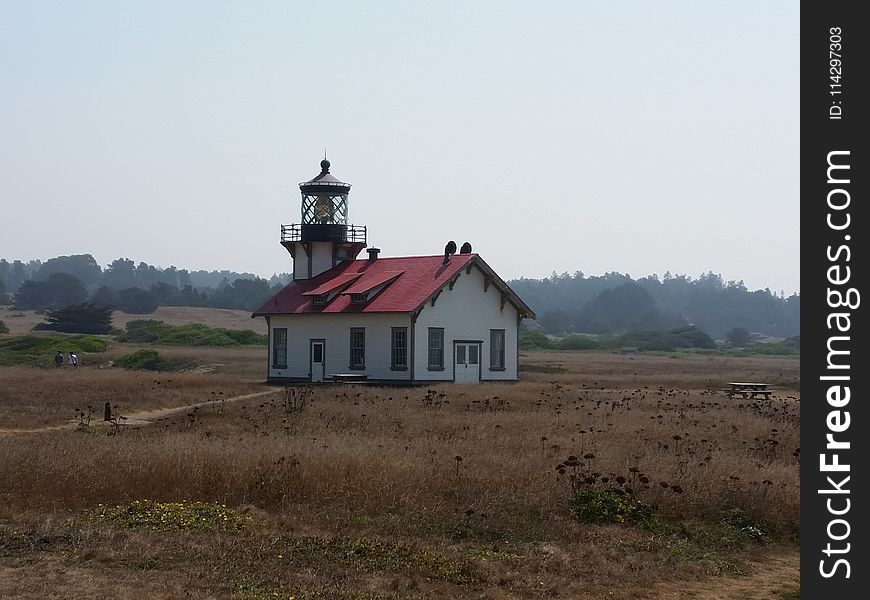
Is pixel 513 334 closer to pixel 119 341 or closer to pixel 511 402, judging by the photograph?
pixel 511 402

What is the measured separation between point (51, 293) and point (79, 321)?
70.5 m

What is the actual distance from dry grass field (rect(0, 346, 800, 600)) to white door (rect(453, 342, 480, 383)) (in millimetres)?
18857

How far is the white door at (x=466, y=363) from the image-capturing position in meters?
41.1

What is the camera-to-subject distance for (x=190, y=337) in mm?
84188

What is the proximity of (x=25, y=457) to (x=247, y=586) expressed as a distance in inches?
252

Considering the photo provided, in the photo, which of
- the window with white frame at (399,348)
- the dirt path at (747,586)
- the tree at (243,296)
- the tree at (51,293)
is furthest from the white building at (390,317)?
the tree at (243,296)

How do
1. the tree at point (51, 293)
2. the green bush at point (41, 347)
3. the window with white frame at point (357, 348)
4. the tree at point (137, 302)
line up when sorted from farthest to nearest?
the tree at point (51, 293)
the tree at point (137, 302)
the green bush at point (41, 347)
the window with white frame at point (357, 348)

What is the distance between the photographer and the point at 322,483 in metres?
14.0

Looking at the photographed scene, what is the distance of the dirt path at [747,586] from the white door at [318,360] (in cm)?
3092

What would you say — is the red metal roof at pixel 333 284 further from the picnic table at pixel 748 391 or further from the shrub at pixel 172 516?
the shrub at pixel 172 516

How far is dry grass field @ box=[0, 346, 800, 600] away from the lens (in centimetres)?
1015

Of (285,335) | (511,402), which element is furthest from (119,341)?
(511,402)

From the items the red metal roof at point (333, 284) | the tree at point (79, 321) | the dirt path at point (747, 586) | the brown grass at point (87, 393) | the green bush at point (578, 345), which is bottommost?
the dirt path at point (747, 586)
